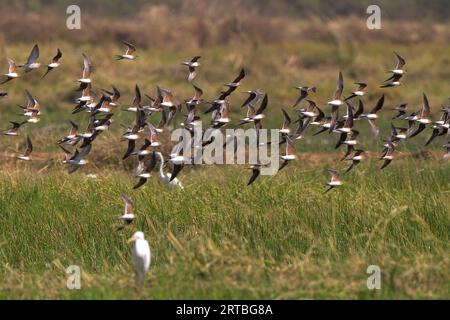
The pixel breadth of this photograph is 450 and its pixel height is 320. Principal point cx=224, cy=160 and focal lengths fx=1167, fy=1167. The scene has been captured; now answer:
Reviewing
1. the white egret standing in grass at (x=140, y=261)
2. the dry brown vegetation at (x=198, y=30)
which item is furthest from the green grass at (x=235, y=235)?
the dry brown vegetation at (x=198, y=30)

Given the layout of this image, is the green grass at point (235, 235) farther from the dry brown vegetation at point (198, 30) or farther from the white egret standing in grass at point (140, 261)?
the dry brown vegetation at point (198, 30)

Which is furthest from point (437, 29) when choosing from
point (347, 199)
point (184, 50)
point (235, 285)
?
point (235, 285)

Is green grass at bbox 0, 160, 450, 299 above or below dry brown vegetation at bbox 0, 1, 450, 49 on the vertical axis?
below

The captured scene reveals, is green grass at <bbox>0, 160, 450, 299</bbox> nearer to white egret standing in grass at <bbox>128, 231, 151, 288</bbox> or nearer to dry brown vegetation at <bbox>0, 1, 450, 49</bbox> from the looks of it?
white egret standing in grass at <bbox>128, 231, 151, 288</bbox>

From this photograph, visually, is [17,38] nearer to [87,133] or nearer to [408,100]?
[408,100]

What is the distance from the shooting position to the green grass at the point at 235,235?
306 inches

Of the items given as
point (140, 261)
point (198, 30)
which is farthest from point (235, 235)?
point (198, 30)

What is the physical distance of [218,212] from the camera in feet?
32.8

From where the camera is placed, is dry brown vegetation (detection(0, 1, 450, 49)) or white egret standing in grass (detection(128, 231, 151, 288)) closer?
white egret standing in grass (detection(128, 231, 151, 288))

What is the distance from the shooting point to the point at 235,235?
9102 mm

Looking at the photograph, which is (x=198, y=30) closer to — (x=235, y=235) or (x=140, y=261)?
(x=235, y=235)

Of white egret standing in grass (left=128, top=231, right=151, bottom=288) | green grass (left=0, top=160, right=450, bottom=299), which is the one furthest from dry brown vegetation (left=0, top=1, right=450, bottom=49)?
white egret standing in grass (left=128, top=231, right=151, bottom=288)

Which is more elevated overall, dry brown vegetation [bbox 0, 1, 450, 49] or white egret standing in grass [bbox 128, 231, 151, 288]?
dry brown vegetation [bbox 0, 1, 450, 49]

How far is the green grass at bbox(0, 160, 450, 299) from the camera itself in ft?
25.5
